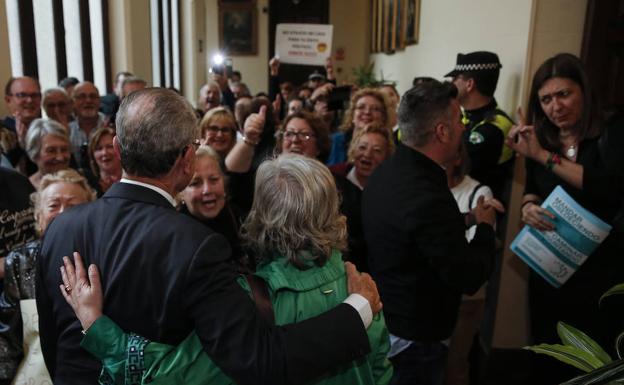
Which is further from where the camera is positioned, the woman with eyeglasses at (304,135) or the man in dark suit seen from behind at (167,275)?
the woman with eyeglasses at (304,135)

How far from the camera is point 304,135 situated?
8.91 ft

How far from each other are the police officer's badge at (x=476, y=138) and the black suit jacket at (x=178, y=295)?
1.74 meters

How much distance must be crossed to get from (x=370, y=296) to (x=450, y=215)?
23.5 inches

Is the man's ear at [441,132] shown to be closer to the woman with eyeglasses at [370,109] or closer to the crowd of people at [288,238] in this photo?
the crowd of people at [288,238]

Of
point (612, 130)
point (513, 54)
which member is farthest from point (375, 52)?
point (612, 130)

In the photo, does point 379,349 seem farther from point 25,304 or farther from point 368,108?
point 368,108

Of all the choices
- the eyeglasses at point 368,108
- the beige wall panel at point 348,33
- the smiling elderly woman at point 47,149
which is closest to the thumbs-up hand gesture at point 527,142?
the eyeglasses at point 368,108

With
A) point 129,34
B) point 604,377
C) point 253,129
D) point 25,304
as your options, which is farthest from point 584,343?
point 129,34

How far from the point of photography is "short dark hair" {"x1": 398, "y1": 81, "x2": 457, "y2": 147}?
185cm

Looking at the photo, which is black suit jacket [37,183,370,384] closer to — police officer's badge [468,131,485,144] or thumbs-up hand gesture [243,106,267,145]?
thumbs-up hand gesture [243,106,267,145]

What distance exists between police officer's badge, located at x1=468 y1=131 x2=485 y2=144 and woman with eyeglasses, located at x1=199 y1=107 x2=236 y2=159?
1.45 meters

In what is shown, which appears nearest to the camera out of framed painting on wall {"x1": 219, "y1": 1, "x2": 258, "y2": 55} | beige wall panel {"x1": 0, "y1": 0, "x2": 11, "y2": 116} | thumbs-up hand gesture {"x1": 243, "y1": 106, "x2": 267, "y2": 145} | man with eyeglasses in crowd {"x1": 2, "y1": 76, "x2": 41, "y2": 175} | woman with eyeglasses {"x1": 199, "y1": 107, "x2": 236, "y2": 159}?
thumbs-up hand gesture {"x1": 243, "y1": 106, "x2": 267, "y2": 145}

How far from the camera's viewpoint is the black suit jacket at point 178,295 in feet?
3.40

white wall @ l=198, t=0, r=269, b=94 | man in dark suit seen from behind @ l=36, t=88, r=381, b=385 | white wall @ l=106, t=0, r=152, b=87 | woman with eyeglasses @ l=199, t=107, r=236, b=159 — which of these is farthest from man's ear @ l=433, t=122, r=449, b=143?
white wall @ l=198, t=0, r=269, b=94
